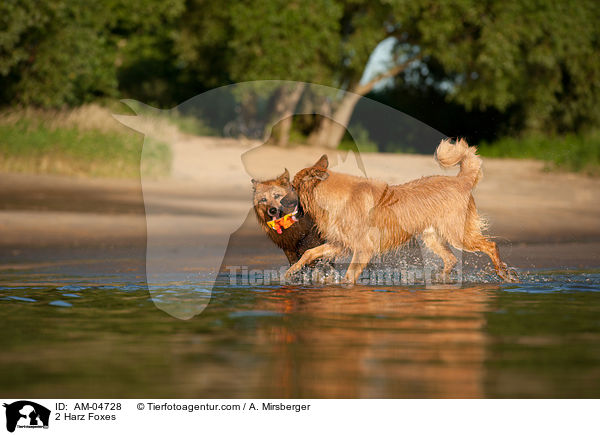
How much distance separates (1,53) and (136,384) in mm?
21336

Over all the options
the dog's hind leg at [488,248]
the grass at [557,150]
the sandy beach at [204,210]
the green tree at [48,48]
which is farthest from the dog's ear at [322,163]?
the grass at [557,150]

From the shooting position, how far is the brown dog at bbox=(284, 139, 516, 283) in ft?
28.0

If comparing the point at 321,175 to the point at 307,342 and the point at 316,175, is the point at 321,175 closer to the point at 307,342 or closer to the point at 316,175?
the point at 316,175

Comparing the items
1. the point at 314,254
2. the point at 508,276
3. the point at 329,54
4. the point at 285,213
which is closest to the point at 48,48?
the point at 329,54

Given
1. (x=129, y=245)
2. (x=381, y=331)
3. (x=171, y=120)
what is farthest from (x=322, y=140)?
(x=381, y=331)

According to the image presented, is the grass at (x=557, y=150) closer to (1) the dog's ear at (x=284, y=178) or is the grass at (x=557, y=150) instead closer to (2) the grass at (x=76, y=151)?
(2) the grass at (x=76, y=151)

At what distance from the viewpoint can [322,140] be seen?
2945 cm

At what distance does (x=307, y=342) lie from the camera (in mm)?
6105

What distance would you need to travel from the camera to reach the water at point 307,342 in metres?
4.88

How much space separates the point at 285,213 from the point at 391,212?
40.9 inches

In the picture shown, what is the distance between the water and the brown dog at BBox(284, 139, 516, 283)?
46 centimetres

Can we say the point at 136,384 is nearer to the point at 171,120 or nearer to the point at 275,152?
the point at 275,152
